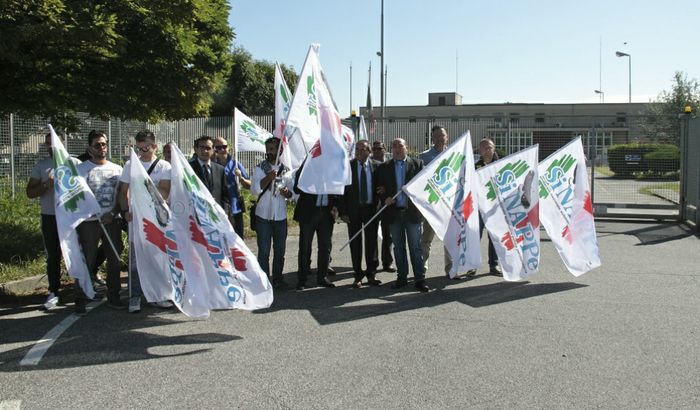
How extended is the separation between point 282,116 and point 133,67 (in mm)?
2674

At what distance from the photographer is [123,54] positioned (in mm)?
9719

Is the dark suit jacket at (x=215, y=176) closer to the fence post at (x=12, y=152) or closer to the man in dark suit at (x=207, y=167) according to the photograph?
the man in dark suit at (x=207, y=167)

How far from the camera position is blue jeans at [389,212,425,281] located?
8.10 meters

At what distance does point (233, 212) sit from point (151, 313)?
7.04 feet

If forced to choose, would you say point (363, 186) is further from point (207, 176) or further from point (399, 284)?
point (207, 176)

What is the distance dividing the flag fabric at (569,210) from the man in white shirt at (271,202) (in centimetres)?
352

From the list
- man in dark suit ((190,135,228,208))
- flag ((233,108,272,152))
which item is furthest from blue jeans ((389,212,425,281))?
flag ((233,108,272,152))

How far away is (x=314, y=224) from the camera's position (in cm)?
827

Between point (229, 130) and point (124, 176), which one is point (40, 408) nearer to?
point (124, 176)

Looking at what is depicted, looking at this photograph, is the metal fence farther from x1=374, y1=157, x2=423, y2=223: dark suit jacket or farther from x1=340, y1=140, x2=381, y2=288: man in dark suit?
x1=374, y1=157, x2=423, y2=223: dark suit jacket

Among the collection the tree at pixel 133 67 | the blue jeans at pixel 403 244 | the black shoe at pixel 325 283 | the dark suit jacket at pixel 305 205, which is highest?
the tree at pixel 133 67

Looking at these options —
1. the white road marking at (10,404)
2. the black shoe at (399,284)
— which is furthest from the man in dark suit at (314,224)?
the white road marking at (10,404)

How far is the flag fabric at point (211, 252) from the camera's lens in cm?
643

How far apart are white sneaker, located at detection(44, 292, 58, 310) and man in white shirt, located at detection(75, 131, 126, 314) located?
50 cm
